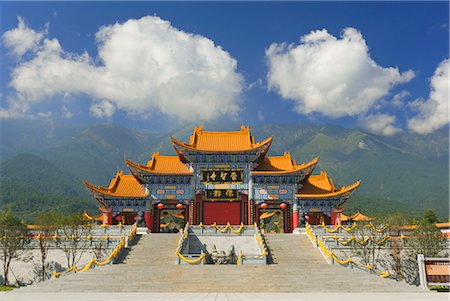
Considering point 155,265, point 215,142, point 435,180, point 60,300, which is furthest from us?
point 435,180

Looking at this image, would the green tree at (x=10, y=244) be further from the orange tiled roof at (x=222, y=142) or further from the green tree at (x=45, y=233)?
the orange tiled roof at (x=222, y=142)

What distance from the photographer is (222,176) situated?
35062 mm

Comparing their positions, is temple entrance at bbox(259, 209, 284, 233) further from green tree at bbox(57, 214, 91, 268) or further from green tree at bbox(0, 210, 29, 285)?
green tree at bbox(0, 210, 29, 285)

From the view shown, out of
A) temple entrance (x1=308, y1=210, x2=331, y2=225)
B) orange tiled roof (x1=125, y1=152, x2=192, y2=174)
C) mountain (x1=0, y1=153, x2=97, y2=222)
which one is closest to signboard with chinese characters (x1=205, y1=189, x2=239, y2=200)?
orange tiled roof (x1=125, y1=152, x2=192, y2=174)

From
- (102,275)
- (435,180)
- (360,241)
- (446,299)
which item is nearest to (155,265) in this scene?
(102,275)

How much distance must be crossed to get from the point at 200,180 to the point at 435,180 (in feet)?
608

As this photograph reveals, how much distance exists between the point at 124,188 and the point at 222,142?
9.50m

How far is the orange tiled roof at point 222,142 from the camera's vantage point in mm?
35625

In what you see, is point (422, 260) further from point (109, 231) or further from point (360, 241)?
point (109, 231)

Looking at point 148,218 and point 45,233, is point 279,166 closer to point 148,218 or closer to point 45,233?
point 148,218

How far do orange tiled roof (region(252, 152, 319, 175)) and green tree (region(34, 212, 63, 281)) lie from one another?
15.5 m

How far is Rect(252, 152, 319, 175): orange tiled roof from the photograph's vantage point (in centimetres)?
3400

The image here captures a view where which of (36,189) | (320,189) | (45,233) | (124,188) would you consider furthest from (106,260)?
(36,189)

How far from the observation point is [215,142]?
3778 centimetres
